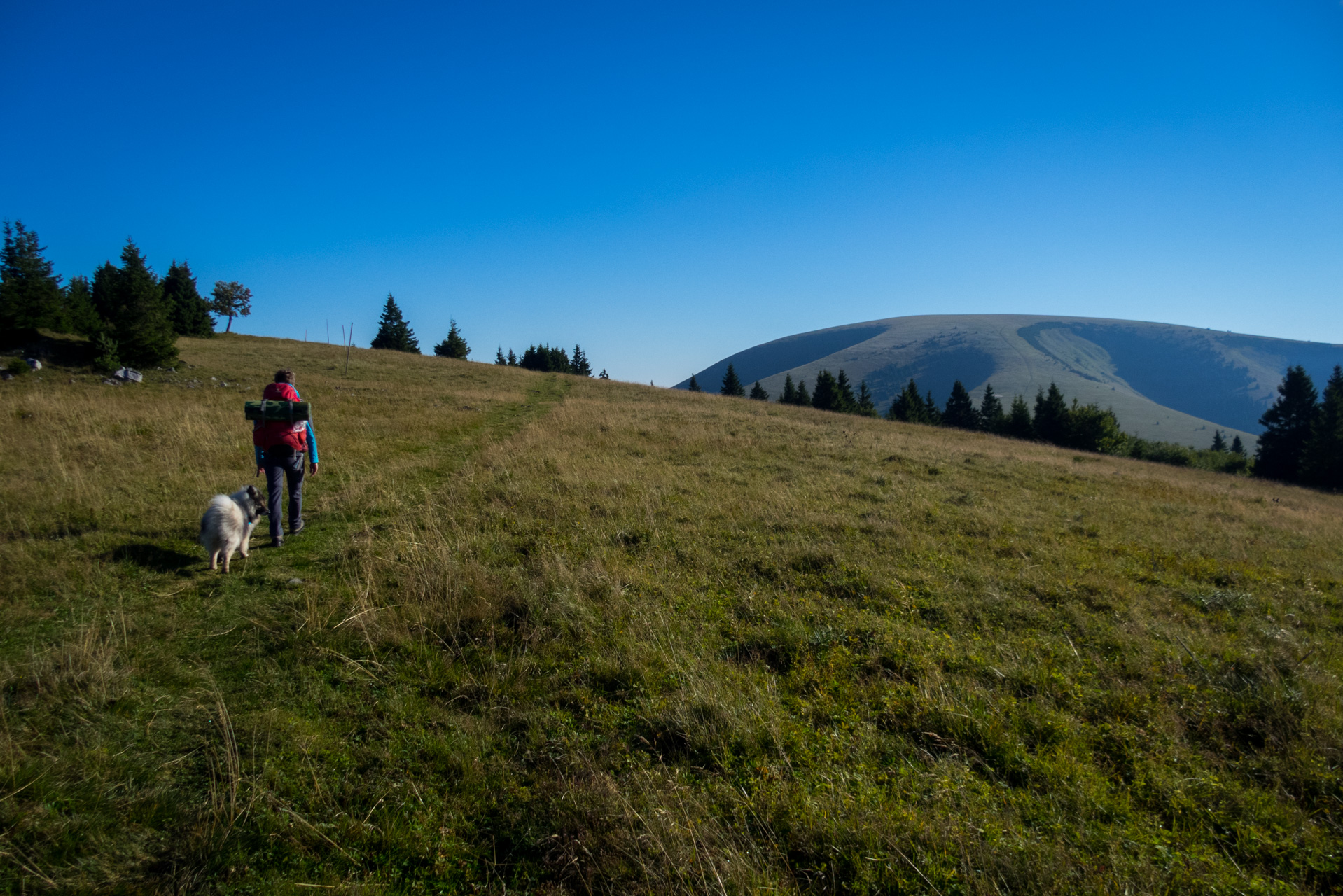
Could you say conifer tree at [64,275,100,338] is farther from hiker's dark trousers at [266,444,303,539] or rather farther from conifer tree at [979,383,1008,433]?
conifer tree at [979,383,1008,433]

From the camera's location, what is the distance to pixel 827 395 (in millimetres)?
63250

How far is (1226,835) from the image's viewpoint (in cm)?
317

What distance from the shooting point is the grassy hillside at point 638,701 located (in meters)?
2.73

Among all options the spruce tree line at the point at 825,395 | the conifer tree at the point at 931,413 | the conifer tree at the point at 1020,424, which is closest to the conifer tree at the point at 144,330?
the spruce tree line at the point at 825,395

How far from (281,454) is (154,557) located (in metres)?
1.74

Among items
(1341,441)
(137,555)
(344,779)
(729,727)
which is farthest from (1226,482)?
(137,555)

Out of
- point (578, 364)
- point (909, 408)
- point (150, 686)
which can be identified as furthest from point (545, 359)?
point (150, 686)

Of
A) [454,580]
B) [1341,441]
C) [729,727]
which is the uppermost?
[1341,441]

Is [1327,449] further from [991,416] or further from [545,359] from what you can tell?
[545,359]

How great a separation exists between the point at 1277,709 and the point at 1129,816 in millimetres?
2482

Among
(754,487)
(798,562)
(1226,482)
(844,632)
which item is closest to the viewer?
(844,632)

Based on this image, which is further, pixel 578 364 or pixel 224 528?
pixel 578 364

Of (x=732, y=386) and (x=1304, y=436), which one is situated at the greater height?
(x=732, y=386)

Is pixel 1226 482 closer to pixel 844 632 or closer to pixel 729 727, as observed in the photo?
pixel 844 632
